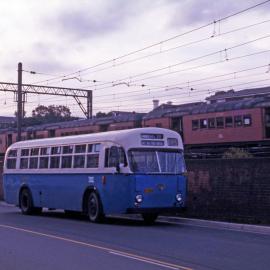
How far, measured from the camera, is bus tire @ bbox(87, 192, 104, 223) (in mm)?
18688

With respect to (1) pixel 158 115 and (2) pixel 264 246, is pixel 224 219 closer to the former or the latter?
(2) pixel 264 246

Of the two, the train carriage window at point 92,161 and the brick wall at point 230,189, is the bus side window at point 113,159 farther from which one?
the brick wall at point 230,189

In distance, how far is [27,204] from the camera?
23.8m

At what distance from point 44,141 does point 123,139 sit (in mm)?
5586

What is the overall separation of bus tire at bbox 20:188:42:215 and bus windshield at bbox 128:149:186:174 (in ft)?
22.8

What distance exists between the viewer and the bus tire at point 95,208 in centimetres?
1869

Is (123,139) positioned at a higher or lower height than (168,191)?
higher

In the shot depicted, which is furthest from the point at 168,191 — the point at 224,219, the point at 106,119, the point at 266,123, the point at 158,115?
the point at 106,119

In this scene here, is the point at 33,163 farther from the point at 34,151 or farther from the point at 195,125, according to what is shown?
the point at 195,125

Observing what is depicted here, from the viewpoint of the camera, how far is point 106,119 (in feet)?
153

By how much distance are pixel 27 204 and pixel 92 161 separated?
546 centimetres

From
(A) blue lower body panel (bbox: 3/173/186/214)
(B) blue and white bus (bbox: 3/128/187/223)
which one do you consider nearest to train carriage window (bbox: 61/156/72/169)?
(B) blue and white bus (bbox: 3/128/187/223)

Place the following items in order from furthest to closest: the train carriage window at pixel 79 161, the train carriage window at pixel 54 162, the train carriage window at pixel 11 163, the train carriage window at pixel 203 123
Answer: the train carriage window at pixel 203 123 < the train carriage window at pixel 11 163 < the train carriage window at pixel 54 162 < the train carriage window at pixel 79 161

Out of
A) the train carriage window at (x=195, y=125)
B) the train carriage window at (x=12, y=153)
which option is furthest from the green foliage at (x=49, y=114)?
the train carriage window at (x=12, y=153)
